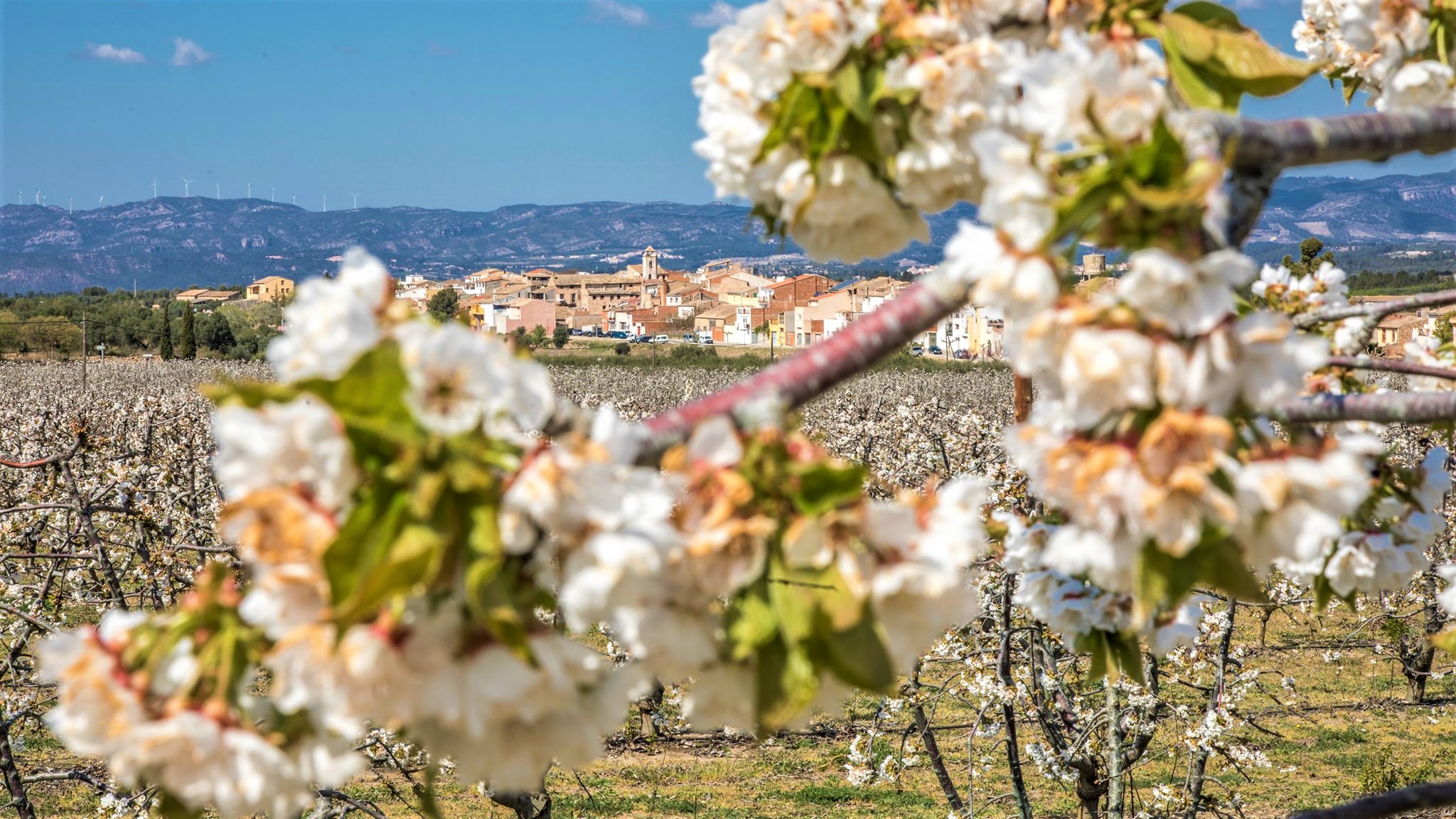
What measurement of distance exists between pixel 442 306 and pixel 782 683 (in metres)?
13.2

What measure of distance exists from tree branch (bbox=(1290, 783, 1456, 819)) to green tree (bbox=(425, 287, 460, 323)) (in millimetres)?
1141

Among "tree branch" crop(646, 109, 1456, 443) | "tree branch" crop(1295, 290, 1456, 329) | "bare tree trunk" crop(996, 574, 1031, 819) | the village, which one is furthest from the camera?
the village

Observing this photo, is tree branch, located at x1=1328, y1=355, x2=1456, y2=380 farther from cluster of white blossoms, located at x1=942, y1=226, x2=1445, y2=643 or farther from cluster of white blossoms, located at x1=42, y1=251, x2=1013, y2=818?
cluster of white blossoms, located at x1=42, y1=251, x2=1013, y2=818

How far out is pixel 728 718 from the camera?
40.5 inches

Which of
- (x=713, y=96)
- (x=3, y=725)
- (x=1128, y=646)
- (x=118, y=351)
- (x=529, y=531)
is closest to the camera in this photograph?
(x=529, y=531)

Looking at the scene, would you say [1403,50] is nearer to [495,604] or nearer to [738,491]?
[738,491]

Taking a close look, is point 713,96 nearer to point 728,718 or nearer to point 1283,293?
point 728,718

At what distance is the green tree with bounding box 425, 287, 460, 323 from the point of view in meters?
1.42

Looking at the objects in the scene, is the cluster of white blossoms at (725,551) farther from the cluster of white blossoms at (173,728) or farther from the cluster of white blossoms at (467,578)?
the cluster of white blossoms at (173,728)

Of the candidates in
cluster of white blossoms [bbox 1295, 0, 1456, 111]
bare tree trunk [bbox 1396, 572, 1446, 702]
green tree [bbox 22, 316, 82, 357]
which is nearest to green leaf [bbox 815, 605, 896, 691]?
cluster of white blossoms [bbox 1295, 0, 1456, 111]

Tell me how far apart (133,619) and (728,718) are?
491 mm

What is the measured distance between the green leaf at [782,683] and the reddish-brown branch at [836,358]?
0.19 meters

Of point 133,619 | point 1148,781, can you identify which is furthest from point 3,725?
point 1148,781

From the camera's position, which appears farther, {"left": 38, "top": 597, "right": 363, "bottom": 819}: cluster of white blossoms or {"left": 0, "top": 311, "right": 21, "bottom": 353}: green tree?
{"left": 0, "top": 311, "right": 21, "bottom": 353}: green tree
